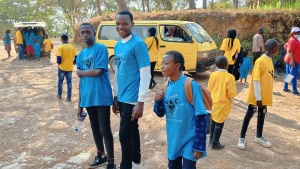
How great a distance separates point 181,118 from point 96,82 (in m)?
1.28

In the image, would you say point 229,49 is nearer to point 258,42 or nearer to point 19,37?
point 258,42

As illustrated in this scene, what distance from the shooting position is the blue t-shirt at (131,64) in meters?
3.01

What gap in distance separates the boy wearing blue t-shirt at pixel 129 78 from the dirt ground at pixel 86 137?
2.85 ft

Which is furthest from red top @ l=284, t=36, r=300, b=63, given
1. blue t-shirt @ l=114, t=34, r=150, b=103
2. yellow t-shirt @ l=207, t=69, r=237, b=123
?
blue t-shirt @ l=114, t=34, r=150, b=103

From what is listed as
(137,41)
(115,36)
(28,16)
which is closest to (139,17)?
(115,36)

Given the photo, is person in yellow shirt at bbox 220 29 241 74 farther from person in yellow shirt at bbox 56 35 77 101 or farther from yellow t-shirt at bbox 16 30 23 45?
yellow t-shirt at bbox 16 30 23 45

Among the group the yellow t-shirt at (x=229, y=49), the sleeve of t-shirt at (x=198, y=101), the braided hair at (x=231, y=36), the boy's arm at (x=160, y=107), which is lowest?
the boy's arm at (x=160, y=107)

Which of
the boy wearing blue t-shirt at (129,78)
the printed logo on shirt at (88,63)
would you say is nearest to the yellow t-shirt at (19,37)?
the printed logo on shirt at (88,63)

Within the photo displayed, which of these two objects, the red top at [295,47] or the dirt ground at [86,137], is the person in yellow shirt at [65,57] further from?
the red top at [295,47]

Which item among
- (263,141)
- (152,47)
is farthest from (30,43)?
(263,141)

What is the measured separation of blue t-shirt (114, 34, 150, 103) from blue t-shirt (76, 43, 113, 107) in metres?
0.26

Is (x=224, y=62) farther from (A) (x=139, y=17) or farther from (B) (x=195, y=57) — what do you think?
(A) (x=139, y=17)

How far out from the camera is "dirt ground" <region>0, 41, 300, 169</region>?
4039 mm

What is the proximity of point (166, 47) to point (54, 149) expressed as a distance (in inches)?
225
